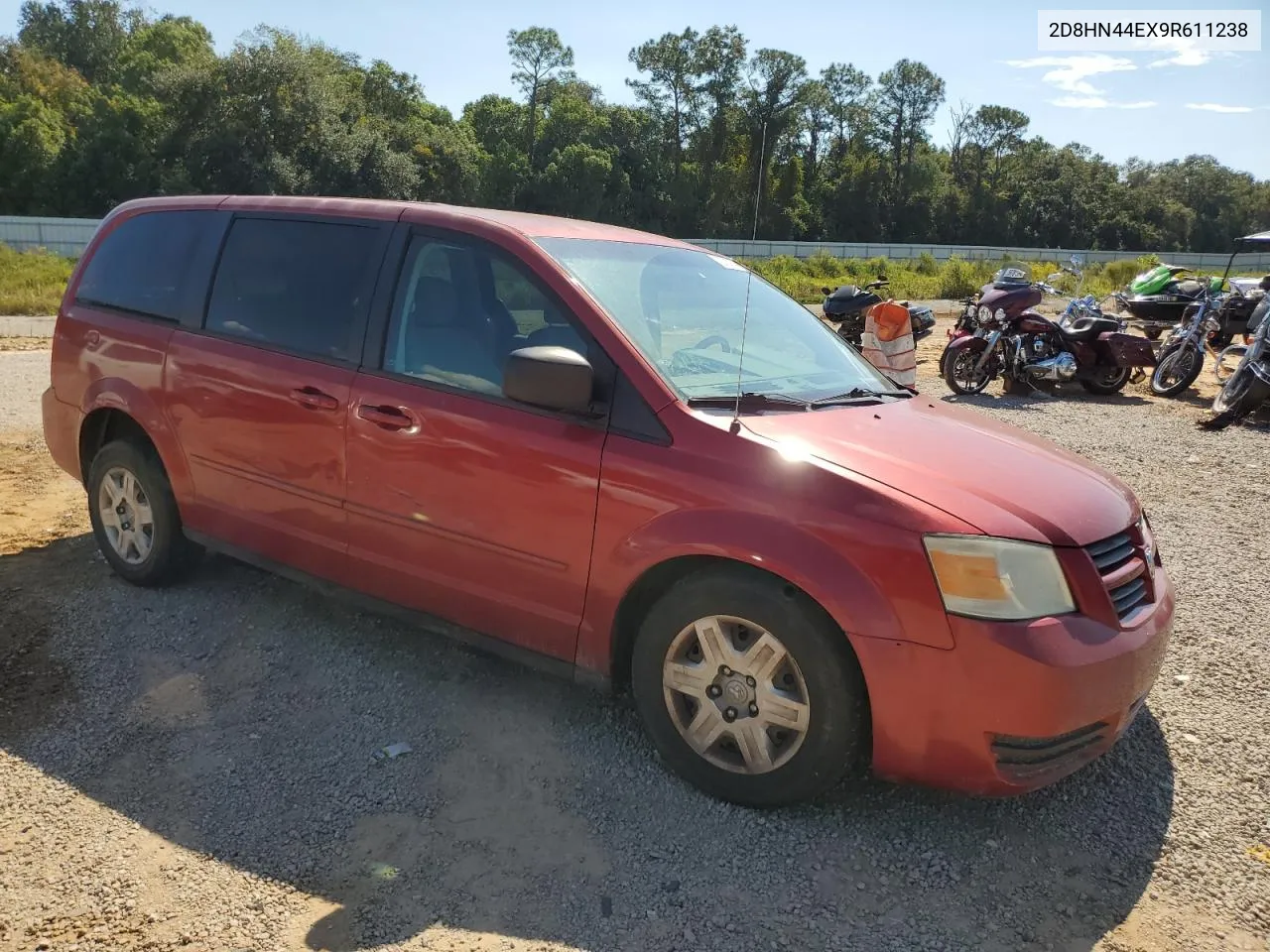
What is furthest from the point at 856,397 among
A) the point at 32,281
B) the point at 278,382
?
the point at 32,281

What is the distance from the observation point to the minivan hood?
2.75m

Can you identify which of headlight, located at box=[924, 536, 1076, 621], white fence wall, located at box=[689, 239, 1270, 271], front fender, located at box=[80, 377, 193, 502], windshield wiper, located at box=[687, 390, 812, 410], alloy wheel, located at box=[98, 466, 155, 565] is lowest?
alloy wheel, located at box=[98, 466, 155, 565]

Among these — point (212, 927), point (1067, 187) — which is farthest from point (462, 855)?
point (1067, 187)

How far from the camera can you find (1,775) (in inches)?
123

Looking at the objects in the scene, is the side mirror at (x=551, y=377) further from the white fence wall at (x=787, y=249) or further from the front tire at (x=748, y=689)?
the white fence wall at (x=787, y=249)

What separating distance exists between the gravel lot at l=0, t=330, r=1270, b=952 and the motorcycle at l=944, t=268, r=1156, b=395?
26.4 feet

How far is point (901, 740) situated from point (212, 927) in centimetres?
193

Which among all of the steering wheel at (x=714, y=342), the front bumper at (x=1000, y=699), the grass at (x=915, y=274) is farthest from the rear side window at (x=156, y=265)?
the grass at (x=915, y=274)

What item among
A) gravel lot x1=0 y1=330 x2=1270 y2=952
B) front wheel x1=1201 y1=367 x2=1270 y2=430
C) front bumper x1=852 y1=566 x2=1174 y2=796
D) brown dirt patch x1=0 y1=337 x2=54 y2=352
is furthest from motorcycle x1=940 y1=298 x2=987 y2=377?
brown dirt patch x1=0 y1=337 x2=54 y2=352

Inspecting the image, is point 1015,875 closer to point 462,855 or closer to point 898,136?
point 462,855

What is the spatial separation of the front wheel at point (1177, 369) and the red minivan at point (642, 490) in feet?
33.6

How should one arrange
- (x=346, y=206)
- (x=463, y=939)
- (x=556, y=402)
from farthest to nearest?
1. (x=346, y=206)
2. (x=556, y=402)
3. (x=463, y=939)

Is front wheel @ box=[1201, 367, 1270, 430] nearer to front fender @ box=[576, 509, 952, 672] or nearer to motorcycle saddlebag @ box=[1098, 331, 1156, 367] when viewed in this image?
motorcycle saddlebag @ box=[1098, 331, 1156, 367]

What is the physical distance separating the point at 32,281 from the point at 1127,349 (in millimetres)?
23001
